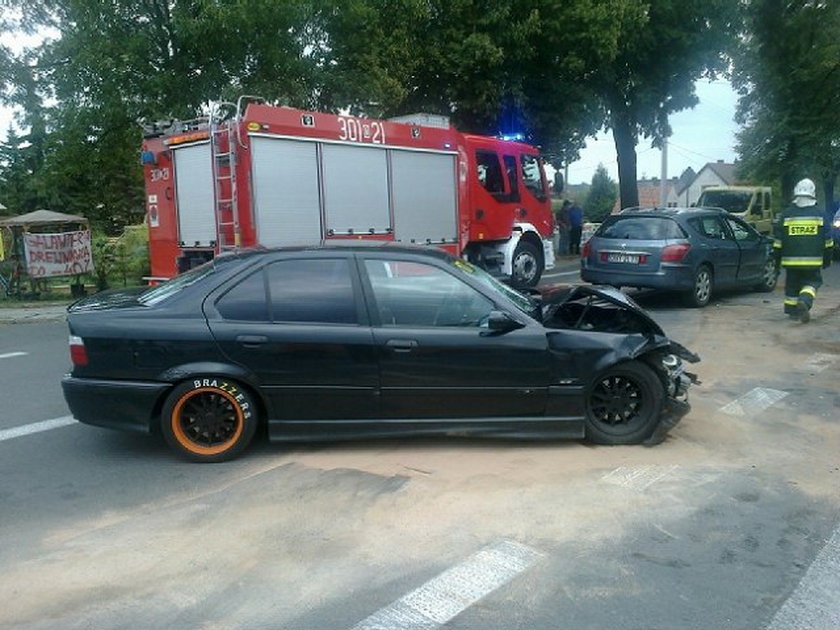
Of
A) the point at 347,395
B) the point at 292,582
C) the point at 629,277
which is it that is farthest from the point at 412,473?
the point at 629,277

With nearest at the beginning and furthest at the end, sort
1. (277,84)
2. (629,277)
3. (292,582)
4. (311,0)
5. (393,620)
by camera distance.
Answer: (393,620) < (292,582) < (629,277) < (311,0) < (277,84)

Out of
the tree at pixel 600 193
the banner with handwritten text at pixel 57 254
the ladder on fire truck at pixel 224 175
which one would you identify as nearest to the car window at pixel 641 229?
the ladder on fire truck at pixel 224 175

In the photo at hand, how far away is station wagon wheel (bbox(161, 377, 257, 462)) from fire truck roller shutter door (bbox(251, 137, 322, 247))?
5400mm

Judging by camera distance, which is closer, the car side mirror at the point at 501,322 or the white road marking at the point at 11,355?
the car side mirror at the point at 501,322

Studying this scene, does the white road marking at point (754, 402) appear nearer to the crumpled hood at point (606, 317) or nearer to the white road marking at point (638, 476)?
the crumpled hood at point (606, 317)

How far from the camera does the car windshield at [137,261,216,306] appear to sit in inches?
207

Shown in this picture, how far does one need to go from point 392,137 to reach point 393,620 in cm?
997

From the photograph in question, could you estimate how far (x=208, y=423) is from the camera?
16.8 feet

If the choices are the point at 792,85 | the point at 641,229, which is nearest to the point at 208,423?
the point at 641,229

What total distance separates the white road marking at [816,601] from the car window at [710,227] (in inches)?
338

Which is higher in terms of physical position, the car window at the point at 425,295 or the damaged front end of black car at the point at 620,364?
the car window at the point at 425,295

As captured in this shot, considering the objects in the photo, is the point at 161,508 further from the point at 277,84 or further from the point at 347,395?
the point at 277,84

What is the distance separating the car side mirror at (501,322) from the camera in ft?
16.7

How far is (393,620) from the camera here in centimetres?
319
